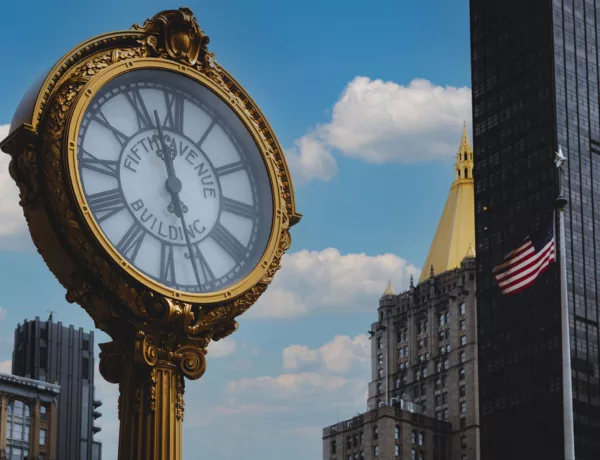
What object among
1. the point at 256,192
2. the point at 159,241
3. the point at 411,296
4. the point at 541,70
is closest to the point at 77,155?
the point at 159,241

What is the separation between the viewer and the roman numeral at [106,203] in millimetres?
10250

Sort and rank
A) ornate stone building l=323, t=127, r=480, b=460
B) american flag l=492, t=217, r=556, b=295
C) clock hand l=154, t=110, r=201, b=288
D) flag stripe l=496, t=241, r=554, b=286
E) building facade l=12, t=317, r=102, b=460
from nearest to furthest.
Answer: clock hand l=154, t=110, r=201, b=288 → american flag l=492, t=217, r=556, b=295 → flag stripe l=496, t=241, r=554, b=286 → building facade l=12, t=317, r=102, b=460 → ornate stone building l=323, t=127, r=480, b=460

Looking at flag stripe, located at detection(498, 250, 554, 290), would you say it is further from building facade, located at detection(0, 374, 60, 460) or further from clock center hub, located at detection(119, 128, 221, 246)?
building facade, located at detection(0, 374, 60, 460)

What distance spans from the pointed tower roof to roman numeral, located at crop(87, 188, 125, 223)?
167033mm

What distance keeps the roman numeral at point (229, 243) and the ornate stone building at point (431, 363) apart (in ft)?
508

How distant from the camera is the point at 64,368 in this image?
451 ft

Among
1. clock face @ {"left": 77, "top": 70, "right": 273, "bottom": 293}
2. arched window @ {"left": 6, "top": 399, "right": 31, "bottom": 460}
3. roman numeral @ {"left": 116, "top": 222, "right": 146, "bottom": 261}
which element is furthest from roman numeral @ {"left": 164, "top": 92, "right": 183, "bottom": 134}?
arched window @ {"left": 6, "top": 399, "right": 31, "bottom": 460}

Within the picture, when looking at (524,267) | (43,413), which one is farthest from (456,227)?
(524,267)

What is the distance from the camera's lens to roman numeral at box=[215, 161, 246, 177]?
36.6 feet

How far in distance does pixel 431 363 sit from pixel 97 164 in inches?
6554

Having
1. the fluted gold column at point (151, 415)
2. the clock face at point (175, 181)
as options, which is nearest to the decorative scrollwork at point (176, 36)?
the clock face at point (175, 181)

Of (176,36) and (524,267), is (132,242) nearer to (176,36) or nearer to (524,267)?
(176,36)

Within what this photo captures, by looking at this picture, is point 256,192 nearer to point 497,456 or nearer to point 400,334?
point 497,456

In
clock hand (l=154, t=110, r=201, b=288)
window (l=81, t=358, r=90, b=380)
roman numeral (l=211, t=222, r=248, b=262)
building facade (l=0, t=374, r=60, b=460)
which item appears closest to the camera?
clock hand (l=154, t=110, r=201, b=288)
